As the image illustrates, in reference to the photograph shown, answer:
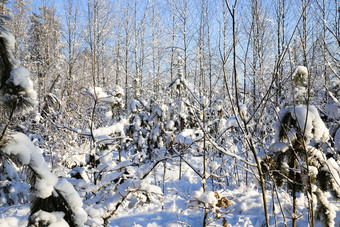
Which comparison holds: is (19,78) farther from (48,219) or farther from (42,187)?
(48,219)

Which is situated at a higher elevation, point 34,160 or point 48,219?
point 34,160

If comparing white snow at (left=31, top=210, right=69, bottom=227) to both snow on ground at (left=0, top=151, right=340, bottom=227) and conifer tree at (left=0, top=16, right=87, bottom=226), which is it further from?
snow on ground at (left=0, top=151, right=340, bottom=227)

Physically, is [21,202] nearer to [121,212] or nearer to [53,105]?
[121,212]

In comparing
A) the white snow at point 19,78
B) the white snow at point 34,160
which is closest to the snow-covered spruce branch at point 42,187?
the white snow at point 34,160

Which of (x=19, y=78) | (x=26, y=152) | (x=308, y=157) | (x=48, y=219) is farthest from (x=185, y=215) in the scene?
(x=19, y=78)

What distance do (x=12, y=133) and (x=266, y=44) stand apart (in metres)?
12.1

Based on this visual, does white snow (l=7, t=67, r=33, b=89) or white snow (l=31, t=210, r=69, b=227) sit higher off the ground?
white snow (l=7, t=67, r=33, b=89)

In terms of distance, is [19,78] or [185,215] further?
[185,215]

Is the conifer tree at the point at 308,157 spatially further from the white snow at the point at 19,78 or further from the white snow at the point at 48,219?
the white snow at the point at 19,78

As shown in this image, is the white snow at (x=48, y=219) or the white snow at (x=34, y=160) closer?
the white snow at (x=34, y=160)

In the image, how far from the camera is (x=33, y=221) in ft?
4.33

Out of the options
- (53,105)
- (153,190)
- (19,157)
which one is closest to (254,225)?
(153,190)

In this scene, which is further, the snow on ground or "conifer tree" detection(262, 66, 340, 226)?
the snow on ground

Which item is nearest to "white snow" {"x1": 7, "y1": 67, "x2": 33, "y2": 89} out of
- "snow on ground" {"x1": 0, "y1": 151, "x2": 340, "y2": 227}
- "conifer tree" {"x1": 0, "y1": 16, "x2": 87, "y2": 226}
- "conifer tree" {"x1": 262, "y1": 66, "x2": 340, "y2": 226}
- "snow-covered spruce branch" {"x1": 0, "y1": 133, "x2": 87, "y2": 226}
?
"conifer tree" {"x1": 0, "y1": 16, "x2": 87, "y2": 226}
